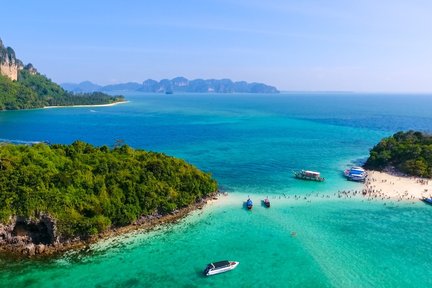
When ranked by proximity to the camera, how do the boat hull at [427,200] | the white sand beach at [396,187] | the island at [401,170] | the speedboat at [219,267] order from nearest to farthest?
1. the speedboat at [219,267]
2. the boat hull at [427,200]
3. the white sand beach at [396,187]
4. the island at [401,170]

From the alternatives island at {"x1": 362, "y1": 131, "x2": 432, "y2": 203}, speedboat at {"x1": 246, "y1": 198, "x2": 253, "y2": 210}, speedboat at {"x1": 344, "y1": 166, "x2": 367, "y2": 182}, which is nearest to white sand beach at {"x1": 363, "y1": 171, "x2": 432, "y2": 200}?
island at {"x1": 362, "y1": 131, "x2": 432, "y2": 203}

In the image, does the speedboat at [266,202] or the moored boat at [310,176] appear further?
the moored boat at [310,176]

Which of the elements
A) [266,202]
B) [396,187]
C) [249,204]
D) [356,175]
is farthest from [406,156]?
[249,204]

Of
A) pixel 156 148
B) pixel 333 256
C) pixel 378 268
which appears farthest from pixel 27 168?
pixel 156 148

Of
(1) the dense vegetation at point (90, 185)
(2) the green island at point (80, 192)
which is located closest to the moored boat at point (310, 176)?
(2) the green island at point (80, 192)

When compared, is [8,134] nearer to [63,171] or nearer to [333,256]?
[63,171]

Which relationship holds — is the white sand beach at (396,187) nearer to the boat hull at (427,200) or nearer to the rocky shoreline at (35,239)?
the boat hull at (427,200)
